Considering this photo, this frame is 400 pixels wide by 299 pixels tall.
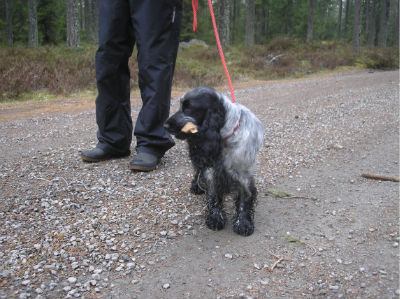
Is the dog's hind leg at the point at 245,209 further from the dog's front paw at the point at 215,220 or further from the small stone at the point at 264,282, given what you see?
the small stone at the point at 264,282

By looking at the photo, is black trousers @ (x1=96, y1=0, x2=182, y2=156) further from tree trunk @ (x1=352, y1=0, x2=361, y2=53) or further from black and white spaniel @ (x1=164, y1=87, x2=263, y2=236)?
tree trunk @ (x1=352, y1=0, x2=361, y2=53)

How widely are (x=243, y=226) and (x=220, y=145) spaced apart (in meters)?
0.73

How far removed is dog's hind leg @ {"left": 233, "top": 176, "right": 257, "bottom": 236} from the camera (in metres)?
2.71

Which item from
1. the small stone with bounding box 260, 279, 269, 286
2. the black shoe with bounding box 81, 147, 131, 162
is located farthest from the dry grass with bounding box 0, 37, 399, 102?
the small stone with bounding box 260, 279, 269, 286

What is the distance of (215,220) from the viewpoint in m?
2.82

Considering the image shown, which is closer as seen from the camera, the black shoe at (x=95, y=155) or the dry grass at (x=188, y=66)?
the black shoe at (x=95, y=155)

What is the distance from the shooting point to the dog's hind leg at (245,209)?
271 cm

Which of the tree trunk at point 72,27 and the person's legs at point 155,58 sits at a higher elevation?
the tree trunk at point 72,27

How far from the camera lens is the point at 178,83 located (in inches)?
409

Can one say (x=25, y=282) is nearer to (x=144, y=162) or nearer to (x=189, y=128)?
(x=189, y=128)

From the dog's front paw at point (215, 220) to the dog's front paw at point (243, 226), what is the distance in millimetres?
117

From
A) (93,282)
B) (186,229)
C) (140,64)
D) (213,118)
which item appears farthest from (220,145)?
(140,64)

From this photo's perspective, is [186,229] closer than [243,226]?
No

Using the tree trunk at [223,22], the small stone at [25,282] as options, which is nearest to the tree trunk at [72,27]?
the tree trunk at [223,22]
